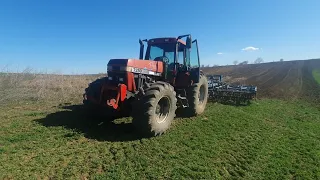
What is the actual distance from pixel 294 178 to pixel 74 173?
4.13 metres

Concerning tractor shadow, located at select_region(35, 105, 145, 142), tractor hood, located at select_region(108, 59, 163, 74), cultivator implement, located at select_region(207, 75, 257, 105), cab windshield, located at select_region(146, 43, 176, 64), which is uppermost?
cab windshield, located at select_region(146, 43, 176, 64)

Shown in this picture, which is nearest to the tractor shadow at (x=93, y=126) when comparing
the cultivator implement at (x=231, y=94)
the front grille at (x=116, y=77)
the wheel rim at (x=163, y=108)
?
the wheel rim at (x=163, y=108)

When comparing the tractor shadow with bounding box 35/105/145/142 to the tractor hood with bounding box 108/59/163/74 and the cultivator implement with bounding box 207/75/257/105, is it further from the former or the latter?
the cultivator implement with bounding box 207/75/257/105

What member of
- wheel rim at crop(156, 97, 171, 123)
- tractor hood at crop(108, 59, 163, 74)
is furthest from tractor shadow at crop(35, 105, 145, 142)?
tractor hood at crop(108, 59, 163, 74)

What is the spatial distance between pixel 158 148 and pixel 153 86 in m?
1.60

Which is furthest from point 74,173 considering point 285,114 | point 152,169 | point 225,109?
point 285,114

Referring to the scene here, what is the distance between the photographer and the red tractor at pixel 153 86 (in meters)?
5.61

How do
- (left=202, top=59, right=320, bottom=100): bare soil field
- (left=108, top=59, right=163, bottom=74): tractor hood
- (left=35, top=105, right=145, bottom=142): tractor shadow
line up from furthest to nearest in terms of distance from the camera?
1. (left=202, top=59, right=320, bottom=100): bare soil field
2. (left=108, top=59, right=163, bottom=74): tractor hood
3. (left=35, top=105, right=145, bottom=142): tractor shadow

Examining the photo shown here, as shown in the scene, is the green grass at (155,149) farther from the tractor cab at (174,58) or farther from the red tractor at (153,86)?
the tractor cab at (174,58)

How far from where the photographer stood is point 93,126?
658cm

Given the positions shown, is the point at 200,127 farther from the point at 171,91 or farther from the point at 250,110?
the point at 250,110

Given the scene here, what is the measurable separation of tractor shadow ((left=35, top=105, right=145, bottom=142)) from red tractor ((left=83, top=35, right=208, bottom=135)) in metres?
0.45

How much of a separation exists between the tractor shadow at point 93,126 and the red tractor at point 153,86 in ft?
1.49

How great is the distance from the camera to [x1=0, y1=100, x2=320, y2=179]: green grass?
4.21 metres
